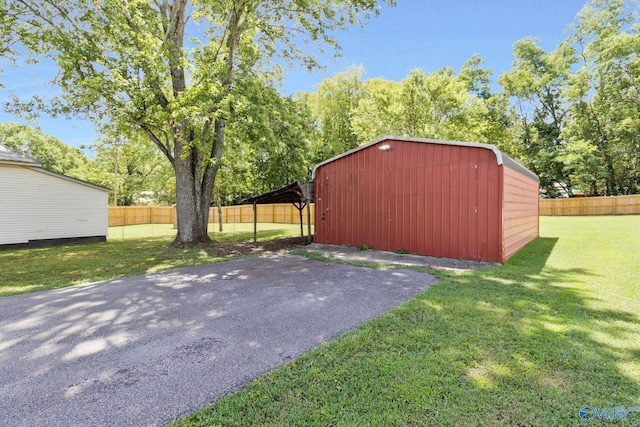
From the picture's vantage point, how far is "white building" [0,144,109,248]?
10219mm

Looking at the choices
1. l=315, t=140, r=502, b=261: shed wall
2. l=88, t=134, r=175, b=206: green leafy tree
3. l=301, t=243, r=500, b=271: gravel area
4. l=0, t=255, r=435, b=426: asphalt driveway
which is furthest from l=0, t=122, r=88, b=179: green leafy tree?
l=0, t=255, r=435, b=426: asphalt driveway

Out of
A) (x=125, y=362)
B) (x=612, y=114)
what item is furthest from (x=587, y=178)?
(x=125, y=362)

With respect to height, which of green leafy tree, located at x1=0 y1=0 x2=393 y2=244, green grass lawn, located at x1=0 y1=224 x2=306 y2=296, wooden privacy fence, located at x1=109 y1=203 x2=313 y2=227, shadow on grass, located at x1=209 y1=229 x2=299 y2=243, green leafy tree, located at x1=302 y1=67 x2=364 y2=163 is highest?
green leafy tree, located at x1=302 y1=67 x2=364 y2=163

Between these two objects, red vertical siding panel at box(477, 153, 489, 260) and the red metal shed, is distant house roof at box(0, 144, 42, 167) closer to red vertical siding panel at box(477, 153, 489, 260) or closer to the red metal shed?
the red metal shed

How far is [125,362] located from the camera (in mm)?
2607

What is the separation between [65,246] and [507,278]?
13.5 m

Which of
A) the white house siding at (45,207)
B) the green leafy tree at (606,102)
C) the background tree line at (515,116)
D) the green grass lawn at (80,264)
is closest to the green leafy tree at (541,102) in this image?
the background tree line at (515,116)

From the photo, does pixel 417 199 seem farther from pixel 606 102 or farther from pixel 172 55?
pixel 606 102

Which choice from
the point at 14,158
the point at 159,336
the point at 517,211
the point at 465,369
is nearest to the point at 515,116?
the point at 517,211

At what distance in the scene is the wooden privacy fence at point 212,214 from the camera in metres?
22.6

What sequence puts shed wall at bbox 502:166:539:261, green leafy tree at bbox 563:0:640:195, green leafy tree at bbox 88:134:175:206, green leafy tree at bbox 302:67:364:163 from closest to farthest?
shed wall at bbox 502:166:539:261, green leafy tree at bbox 563:0:640:195, green leafy tree at bbox 302:67:364:163, green leafy tree at bbox 88:134:175:206

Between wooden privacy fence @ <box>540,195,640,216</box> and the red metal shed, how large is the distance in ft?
52.8

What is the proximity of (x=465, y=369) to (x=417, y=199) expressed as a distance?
559 cm

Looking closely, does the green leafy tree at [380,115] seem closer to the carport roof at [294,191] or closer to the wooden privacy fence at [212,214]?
the wooden privacy fence at [212,214]
